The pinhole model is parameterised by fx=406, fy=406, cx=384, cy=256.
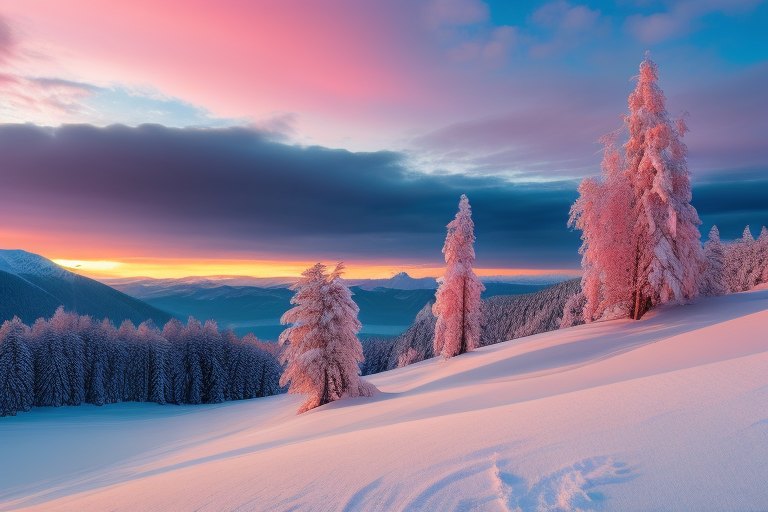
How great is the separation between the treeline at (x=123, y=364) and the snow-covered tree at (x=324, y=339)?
32.5 metres

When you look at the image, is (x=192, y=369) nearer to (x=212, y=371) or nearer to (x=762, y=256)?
(x=212, y=371)

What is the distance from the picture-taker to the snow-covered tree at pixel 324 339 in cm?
1889

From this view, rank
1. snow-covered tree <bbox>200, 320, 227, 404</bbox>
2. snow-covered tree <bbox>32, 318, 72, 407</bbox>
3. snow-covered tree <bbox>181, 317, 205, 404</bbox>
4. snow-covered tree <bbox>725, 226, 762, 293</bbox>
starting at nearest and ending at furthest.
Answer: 1. snow-covered tree <bbox>32, 318, 72, 407</bbox>
2. snow-covered tree <bbox>181, 317, 205, 404</bbox>
3. snow-covered tree <bbox>200, 320, 227, 404</bbox>
4. snow-covered tree <bbox>725, 226, 762, 293</bbox>

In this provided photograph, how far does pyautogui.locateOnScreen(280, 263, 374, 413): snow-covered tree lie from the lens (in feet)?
62.0

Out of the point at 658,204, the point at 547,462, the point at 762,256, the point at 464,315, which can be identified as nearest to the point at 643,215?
the point at 658,204

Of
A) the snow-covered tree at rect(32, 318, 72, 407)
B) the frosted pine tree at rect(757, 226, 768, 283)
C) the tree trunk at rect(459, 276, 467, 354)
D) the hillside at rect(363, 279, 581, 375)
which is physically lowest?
the hillside at rect(363, 279, 581, 375)

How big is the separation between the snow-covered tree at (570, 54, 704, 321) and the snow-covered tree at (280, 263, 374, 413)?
45.8ft

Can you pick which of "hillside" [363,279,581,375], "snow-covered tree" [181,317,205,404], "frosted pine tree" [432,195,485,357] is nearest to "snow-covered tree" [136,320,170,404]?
"snow-covered tree" [181,317,205,404]

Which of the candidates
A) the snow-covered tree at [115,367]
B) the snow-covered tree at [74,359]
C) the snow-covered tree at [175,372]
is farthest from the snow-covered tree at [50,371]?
the snow-covered tree at [175,372]

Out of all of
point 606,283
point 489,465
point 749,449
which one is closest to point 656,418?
point 749,449

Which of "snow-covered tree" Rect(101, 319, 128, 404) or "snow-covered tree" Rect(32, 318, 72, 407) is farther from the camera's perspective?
"snow-covered tree" Rect(101, 319, 128, 404)

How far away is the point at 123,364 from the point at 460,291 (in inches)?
1442

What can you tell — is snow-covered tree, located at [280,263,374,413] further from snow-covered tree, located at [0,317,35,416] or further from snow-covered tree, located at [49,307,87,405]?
snow-covered tree, located at [49,307,87,405]

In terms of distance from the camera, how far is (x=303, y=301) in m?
19.3
